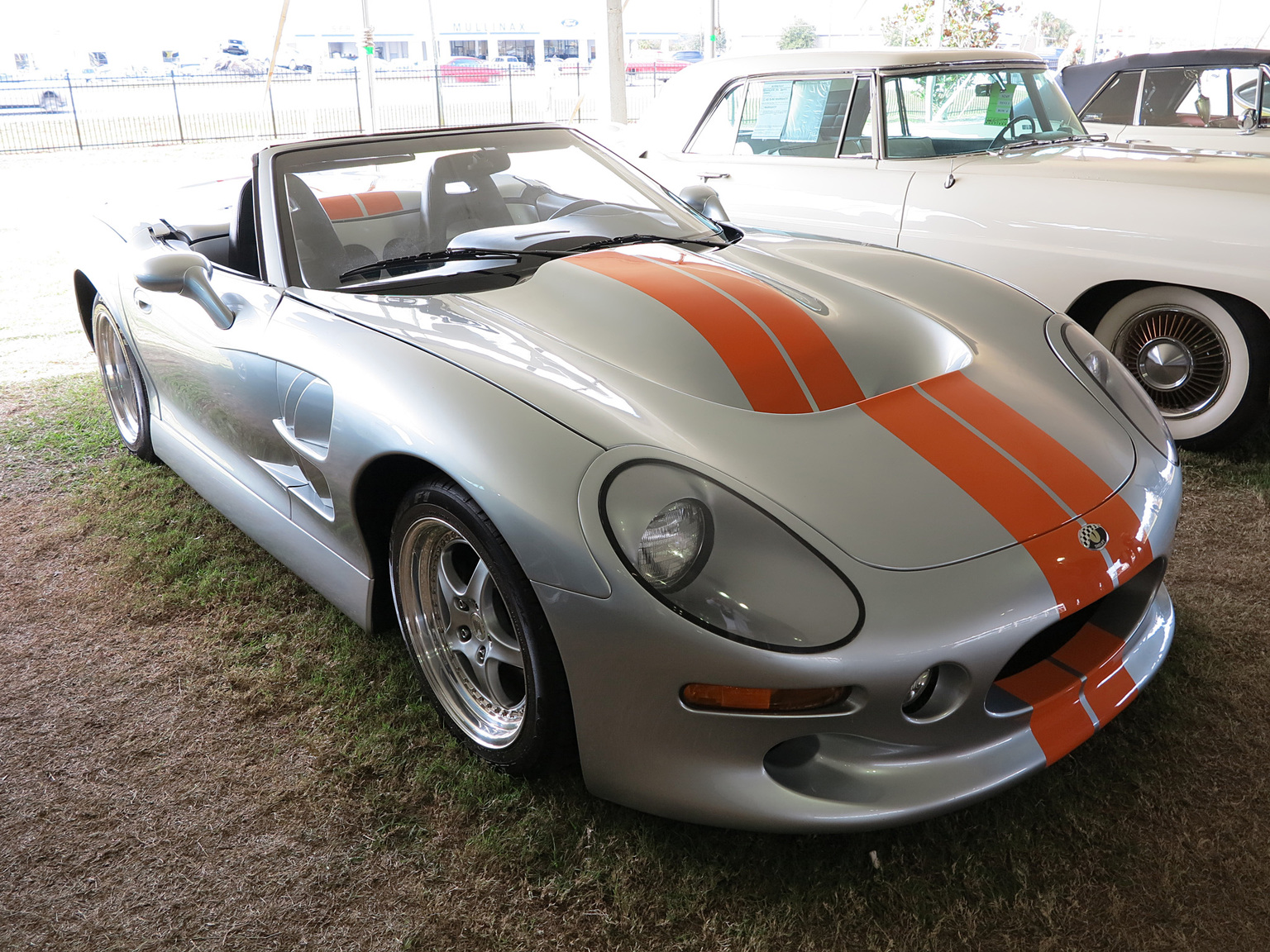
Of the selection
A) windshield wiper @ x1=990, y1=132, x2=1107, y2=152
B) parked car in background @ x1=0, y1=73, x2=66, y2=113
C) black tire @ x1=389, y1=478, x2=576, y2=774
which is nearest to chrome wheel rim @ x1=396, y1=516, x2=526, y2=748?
black tire @ x1=389, y1=478, x2=576, y2=774

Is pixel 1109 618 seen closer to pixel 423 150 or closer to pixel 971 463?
pixel 971 463

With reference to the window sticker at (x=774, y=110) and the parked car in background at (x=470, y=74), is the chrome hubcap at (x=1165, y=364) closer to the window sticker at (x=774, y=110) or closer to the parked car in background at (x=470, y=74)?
the window sticker at (x=774, y=110)

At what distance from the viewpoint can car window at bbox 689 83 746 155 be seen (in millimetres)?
4559

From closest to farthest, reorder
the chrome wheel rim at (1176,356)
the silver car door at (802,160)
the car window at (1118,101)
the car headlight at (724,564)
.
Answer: the car headlight at (724,564), the chrome wheel rim at (1176,356), the silver car door at (802,160), the car window at (1118,101)

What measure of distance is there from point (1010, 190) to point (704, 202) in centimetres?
145

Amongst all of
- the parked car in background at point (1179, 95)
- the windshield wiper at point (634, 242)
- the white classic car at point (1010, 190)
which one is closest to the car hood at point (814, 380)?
the windshield wiper at point (634, 242)

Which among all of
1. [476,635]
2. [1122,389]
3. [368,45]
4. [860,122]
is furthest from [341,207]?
[368,45]

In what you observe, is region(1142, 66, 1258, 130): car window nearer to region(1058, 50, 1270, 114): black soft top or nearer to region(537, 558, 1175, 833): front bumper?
→ region(1058, 50, 1270, 114): black soft top

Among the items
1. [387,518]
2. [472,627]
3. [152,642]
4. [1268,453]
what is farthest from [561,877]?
[1268,453]

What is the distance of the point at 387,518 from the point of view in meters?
2.03

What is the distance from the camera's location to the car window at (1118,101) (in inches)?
234

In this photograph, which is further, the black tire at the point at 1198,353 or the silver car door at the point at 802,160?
the silver car door at the point at 802,160

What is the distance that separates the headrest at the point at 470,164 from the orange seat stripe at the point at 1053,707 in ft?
6.38

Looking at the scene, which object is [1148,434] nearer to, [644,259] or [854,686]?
[854,686]
